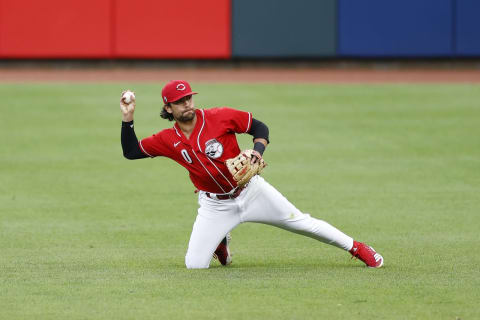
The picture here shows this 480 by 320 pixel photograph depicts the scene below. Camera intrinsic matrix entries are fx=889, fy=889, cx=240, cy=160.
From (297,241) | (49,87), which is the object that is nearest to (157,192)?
(297,241)

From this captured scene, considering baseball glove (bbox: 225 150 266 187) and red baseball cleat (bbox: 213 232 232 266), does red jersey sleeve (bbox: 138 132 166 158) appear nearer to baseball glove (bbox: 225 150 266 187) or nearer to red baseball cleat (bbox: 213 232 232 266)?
baseball glove (bbox: 225 150 266 187)

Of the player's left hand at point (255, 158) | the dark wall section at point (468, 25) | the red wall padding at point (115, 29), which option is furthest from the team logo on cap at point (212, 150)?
the dark wall section at point (468, 25)

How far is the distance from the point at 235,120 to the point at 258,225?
2475 millimetres

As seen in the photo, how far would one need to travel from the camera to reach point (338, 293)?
6.04 m

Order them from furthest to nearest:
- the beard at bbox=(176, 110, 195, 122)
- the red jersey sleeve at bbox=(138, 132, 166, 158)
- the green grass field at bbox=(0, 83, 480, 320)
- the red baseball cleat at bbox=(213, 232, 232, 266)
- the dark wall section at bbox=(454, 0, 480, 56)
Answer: the dark wall section at bbox=(454, 0, 480, 56), the red baseball cleat at bbox=(213, 232, 232, 266), the red jersey sleeve at bbox=(138, 132, 166, 158), the beard at bbox=(176, 110, 195, 122), the green grass field at bbox=(0, 83, 480, 320)

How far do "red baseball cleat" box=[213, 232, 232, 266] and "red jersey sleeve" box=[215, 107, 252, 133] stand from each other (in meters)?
0.96

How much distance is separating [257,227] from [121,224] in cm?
140

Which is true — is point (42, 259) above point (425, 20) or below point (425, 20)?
below

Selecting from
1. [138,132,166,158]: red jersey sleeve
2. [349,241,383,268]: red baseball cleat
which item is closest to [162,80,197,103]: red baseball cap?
[138,132,166,158]: red jersey sleeve

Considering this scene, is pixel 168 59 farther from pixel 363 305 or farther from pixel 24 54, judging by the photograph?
pixel 363 305

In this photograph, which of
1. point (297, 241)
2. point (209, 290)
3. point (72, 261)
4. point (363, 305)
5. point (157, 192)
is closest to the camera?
point (363, 305)

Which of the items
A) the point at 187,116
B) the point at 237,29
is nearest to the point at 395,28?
the point at 237,29

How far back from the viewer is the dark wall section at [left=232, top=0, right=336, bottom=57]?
2136 centimetres

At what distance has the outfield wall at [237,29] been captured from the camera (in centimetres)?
2078
